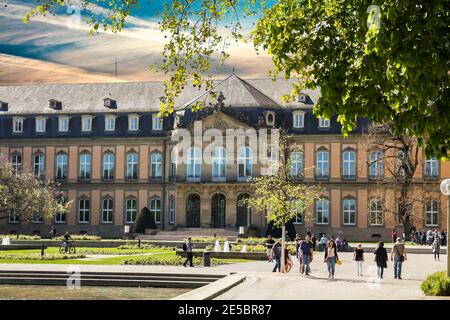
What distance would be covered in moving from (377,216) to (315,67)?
49262 millimetres

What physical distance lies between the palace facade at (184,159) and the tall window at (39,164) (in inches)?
3.5

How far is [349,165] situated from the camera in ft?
217

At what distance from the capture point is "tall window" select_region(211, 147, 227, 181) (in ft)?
215

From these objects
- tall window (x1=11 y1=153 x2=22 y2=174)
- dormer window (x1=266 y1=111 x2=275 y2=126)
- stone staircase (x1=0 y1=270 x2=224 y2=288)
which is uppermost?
dormer window (x1=266 y1=111 x2=275 y2=126)

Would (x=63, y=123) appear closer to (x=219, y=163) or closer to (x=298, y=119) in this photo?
(x=219, y=163)

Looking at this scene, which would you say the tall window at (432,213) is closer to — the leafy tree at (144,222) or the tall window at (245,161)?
the tall window at (245,161)

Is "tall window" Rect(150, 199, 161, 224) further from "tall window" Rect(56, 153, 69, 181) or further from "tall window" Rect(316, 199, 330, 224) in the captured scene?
"tall window" Rect(316, 199, 330, 224)

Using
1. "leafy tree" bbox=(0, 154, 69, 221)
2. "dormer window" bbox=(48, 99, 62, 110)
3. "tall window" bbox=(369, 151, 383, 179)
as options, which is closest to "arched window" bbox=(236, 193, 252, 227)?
"tall window" bbox=(369, 151, 383, 179)

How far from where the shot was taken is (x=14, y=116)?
72.5m

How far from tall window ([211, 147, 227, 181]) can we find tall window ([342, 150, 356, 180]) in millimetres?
9820

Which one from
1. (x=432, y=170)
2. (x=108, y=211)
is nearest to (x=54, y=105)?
(x=108, y=211)

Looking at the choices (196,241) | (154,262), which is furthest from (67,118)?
(154,262)

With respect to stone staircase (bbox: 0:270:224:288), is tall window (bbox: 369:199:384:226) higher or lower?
higher

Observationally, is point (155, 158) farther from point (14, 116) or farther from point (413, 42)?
point (413, 42)
